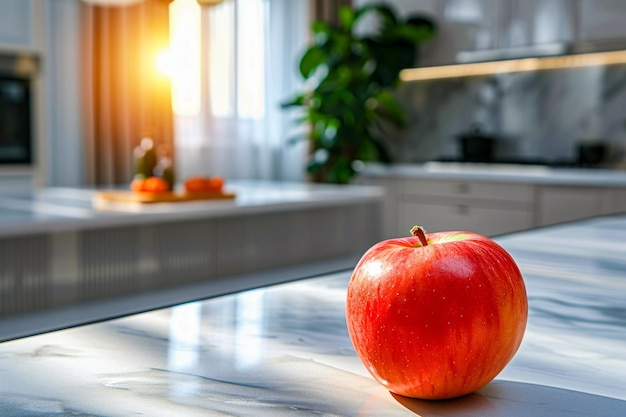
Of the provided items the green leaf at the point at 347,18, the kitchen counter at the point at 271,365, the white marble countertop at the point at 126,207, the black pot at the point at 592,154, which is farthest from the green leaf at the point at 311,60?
the kitchen counter at the point at 271,365

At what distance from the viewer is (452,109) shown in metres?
5.05

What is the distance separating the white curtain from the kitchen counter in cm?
429

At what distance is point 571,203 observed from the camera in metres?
3.78

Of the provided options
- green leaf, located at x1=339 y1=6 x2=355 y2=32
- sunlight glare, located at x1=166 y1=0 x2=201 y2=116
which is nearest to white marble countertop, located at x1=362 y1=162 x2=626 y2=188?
green leaf, located at x1=339 y1=6 x2=355 y2=32

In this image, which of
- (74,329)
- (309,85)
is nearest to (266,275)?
(74,329)

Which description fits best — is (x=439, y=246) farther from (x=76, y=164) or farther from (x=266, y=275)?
(x=76, y=164)

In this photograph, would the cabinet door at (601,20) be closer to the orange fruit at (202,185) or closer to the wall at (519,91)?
the wall at (519,91)

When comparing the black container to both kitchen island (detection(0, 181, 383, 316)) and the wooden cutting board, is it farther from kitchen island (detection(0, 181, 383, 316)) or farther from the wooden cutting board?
the wooden cutting board

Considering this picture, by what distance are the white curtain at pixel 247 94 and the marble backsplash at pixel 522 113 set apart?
0.84 m

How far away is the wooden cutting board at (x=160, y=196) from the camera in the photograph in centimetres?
277

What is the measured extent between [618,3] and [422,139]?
1.71 meters

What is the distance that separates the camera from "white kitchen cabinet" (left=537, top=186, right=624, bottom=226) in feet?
12.0

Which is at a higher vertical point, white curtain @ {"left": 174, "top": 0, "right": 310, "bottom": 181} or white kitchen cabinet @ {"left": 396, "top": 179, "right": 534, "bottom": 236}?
white curtain @ {"left": 174, "top": 0, "right": 310, "bottom": 181}

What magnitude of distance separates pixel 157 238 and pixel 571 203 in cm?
221
